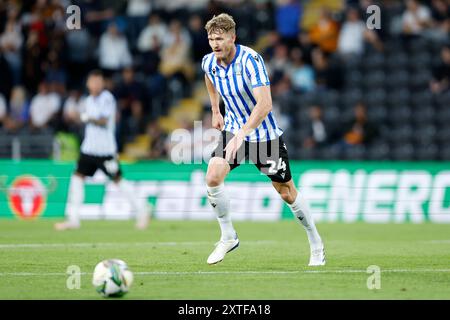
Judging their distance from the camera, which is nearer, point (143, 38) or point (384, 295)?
point (384, 295)

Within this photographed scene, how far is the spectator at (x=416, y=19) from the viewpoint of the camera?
22.6 metres

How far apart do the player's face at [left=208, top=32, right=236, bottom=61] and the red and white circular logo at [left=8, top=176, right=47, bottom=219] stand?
975 cm

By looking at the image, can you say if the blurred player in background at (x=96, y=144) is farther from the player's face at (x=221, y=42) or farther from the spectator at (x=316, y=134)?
the player's face at (x=221, y=42)

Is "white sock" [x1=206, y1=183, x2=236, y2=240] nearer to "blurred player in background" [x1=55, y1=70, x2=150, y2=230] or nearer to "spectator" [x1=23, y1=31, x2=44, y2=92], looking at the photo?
"blurred player in background" [x1=55, y1=70, x2=150, y2=230]

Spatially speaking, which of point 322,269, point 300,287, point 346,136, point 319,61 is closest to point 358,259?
point 322,269

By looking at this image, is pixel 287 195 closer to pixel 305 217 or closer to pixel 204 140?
pixel 305 217

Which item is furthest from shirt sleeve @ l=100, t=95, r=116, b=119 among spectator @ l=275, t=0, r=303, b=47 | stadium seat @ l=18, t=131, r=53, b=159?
spectator @ l=275, t=0, r=303, b=47

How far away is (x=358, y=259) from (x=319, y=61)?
11354 millimetres

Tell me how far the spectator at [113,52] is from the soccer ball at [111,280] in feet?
50.9

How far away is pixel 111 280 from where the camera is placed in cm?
830

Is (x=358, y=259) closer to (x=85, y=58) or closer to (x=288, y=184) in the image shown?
(x=288, y=184)

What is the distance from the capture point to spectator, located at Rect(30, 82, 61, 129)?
22.6 metres

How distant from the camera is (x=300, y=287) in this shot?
891 centimetres

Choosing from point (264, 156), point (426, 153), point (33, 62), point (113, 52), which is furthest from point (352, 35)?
point (264, 156)
